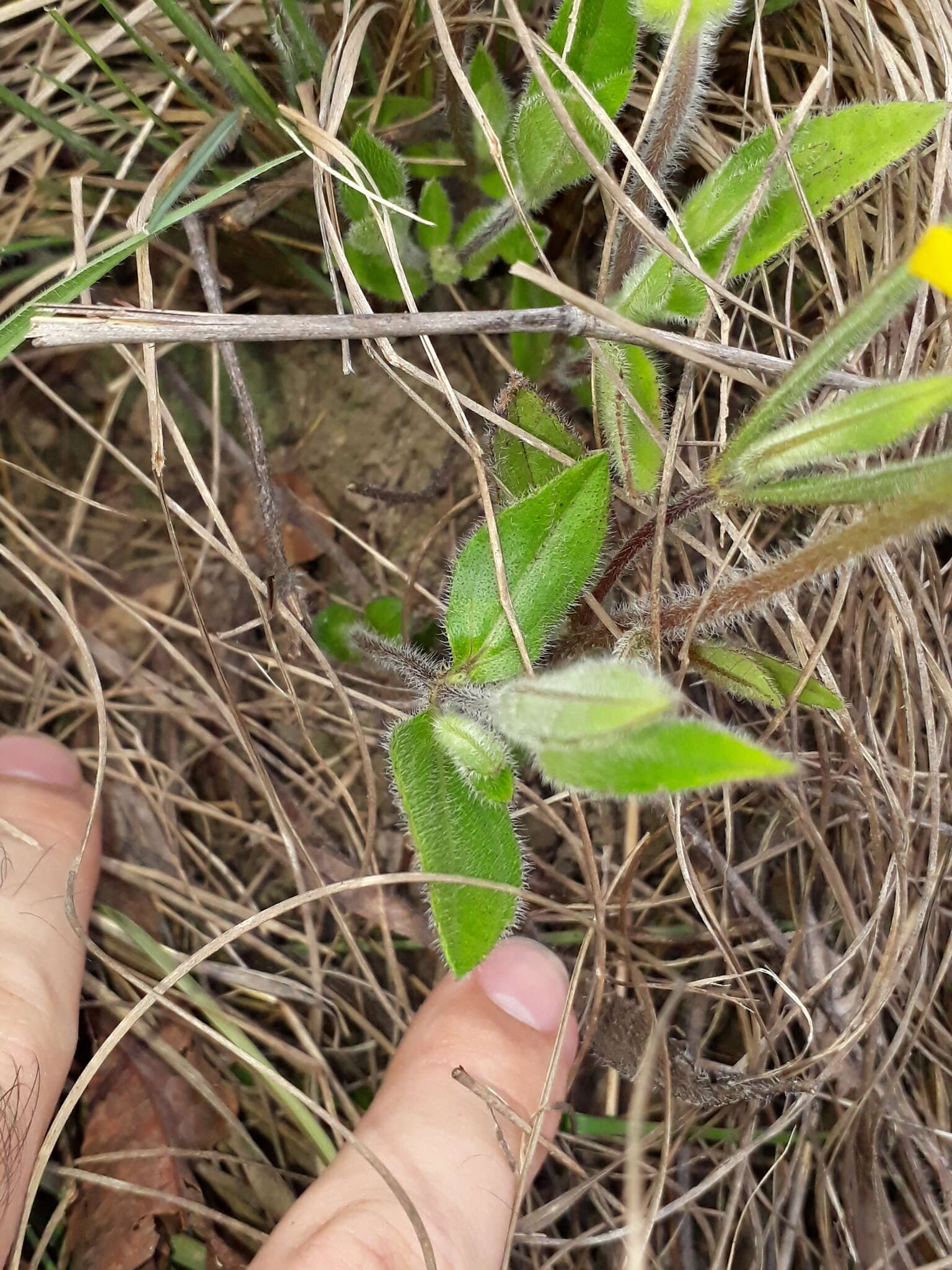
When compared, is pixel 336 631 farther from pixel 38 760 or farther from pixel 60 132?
pixel 60 132

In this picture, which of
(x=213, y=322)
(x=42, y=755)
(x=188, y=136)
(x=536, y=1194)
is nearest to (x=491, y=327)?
(x=213, y=322)

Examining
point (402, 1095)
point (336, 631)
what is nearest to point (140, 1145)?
point (402, 1095)

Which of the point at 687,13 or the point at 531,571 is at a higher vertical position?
the point at 687,13

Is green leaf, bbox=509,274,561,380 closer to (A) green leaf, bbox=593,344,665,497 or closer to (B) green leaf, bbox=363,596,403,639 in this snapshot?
(A) green leaf, bbox=593,344,665,497

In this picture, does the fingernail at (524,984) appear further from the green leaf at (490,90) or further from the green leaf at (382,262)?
the green leaf at (490,90)

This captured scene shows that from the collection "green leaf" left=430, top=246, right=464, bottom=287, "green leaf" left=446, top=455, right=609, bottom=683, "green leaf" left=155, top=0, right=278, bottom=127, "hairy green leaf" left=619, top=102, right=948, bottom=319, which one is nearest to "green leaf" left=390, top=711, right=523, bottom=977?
"green leaf" left=446, top=455, right=609, bottom=683

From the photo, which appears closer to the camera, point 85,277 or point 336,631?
point 85,277

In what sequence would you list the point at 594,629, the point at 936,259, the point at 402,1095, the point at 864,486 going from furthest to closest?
the point at 402,1095 < the point at 594,629 < the point at 864,486 < the point at 936,259
